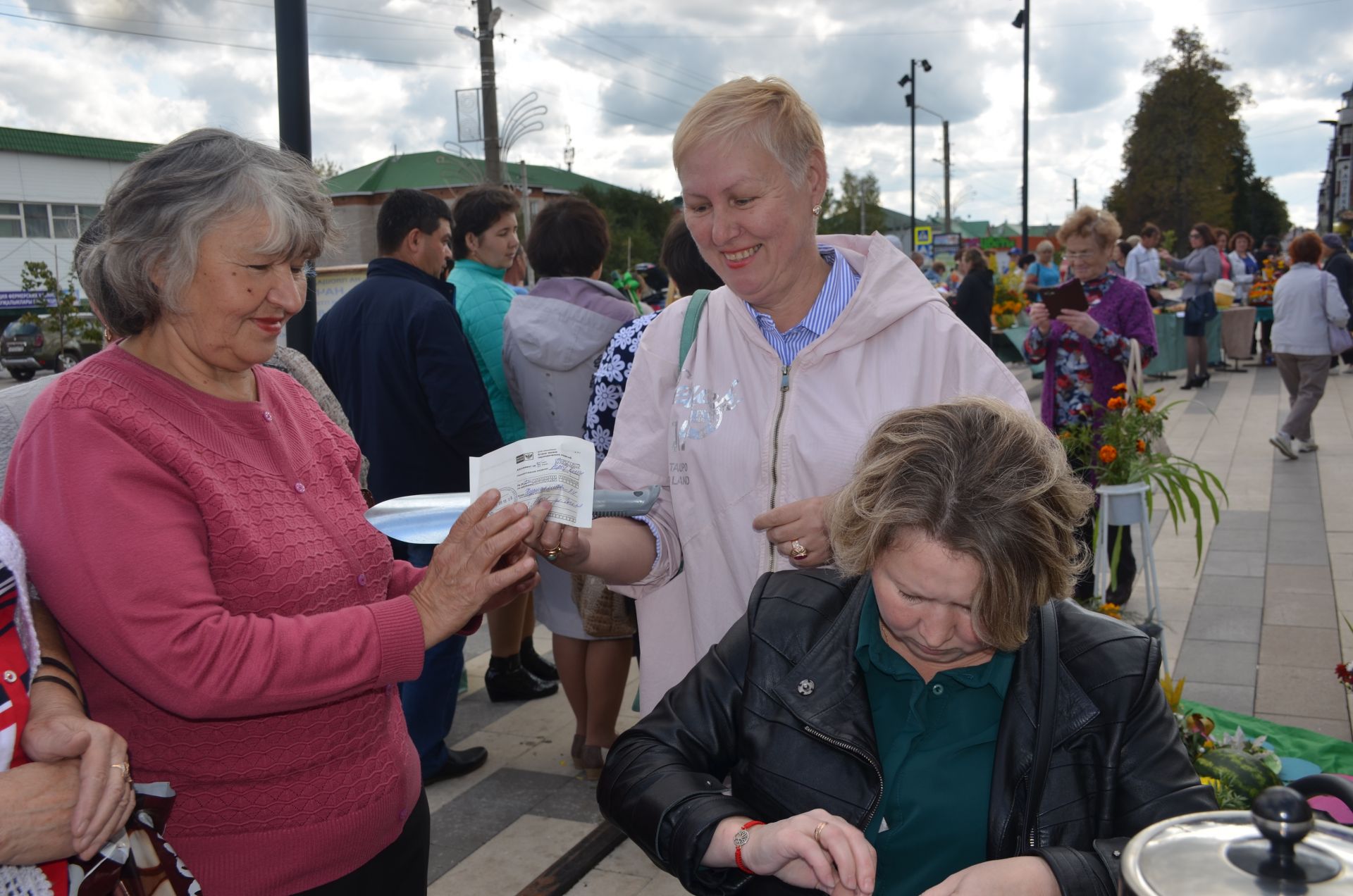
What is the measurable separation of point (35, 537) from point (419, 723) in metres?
2.69

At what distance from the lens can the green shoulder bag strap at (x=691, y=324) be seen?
2.45 m

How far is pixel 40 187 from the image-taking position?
Result: 146ft

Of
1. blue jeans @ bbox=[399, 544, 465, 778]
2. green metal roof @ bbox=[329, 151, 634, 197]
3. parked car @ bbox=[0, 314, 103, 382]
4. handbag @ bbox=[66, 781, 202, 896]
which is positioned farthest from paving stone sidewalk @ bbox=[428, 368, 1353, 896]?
green metal roof @ bbox=[329, 151, 634, 197]

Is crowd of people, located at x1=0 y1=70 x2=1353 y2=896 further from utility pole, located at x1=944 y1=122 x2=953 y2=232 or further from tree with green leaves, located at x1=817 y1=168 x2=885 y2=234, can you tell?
tree with green leaves, located at x1=817 y1=168 x2=885 y2=234

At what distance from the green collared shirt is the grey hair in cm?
123

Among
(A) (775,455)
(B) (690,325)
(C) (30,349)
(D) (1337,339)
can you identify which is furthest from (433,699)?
(C) (30,349)

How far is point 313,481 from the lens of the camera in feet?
6.33

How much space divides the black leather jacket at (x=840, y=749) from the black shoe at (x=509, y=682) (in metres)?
3.28

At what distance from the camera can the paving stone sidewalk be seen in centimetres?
369

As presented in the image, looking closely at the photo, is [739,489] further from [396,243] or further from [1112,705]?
[396,243]

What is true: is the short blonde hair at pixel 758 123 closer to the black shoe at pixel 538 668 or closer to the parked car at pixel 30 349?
the black shoe at pixel 538 668

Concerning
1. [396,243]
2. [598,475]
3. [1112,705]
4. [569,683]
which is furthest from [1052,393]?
[1112,705]

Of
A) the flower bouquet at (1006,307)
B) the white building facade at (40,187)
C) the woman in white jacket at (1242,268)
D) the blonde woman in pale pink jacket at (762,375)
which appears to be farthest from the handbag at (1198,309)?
the white building facade at (40,187)

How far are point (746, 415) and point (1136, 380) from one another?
13.5 feet
